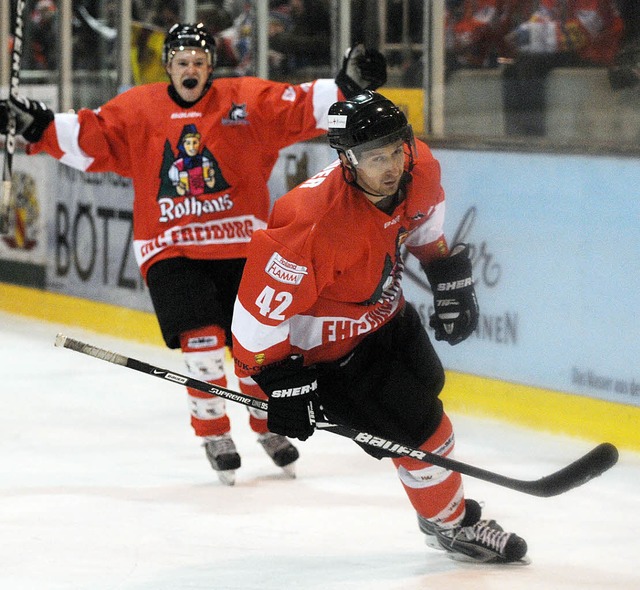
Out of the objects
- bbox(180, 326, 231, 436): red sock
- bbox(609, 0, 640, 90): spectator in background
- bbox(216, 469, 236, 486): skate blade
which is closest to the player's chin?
bbox(180, 326, 231, 436): red sock

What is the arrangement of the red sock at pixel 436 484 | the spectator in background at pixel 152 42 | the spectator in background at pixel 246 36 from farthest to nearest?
the spectator in background at pixel 152 42 < the spectator in background at pixel 246 36 < the red sock at pixel 436 484

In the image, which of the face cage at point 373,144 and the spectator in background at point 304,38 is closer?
the face cage at point 373,144

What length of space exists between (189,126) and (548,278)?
47.5 inches

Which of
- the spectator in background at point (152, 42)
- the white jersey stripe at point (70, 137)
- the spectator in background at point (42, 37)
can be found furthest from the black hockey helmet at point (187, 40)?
the spectator in background at point (42, 37)

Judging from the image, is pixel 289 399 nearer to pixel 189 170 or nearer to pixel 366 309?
pixel 366 309

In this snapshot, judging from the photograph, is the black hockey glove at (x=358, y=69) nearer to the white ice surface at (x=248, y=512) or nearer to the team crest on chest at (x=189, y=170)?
the team crest on chest at (x=189, y=170)

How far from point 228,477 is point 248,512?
11.9 inches

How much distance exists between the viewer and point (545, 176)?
13.8ft

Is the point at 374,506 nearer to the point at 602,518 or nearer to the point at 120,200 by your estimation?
the point at 602,518

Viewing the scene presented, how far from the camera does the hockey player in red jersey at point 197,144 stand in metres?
3.74

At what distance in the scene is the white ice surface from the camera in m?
2.78

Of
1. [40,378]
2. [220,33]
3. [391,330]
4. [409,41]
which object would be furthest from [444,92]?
[391,330]

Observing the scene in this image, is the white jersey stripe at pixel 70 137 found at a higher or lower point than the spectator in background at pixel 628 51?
lower

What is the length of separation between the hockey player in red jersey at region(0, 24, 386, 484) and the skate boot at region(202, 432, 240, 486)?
70 millimetres
